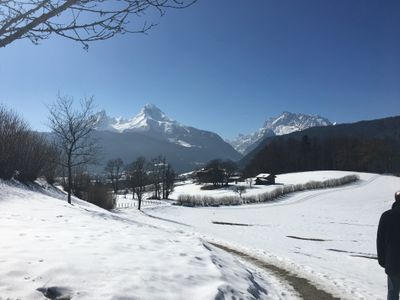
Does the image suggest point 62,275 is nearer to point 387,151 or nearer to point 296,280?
point 296,280

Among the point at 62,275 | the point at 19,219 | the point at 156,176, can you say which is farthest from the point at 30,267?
the point at 156,176

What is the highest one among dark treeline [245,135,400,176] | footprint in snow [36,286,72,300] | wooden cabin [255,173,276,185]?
dark treeline [245,135,400,176]

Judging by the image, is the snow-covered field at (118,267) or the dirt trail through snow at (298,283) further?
the dirt trail through snow at (298,283)

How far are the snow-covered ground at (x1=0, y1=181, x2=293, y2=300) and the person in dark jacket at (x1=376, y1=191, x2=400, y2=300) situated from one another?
2.57m

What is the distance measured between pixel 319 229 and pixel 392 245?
124ft

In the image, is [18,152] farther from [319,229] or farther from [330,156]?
[330,156]

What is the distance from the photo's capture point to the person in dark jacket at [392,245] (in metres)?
7.35

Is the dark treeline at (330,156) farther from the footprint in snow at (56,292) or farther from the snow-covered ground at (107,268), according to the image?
the footprint in snow at (56,292)

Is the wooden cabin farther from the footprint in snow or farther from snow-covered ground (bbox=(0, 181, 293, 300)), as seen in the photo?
the footprint in snow

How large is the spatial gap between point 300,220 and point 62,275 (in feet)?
160

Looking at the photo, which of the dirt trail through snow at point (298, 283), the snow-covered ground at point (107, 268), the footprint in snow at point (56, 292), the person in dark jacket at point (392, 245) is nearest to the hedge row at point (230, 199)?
the dirt trail through snow at point (298, 283)

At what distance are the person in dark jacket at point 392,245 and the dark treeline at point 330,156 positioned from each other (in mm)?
138544

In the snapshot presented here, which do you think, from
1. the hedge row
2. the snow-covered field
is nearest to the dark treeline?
the hedge row

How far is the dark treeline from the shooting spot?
5428 inches
